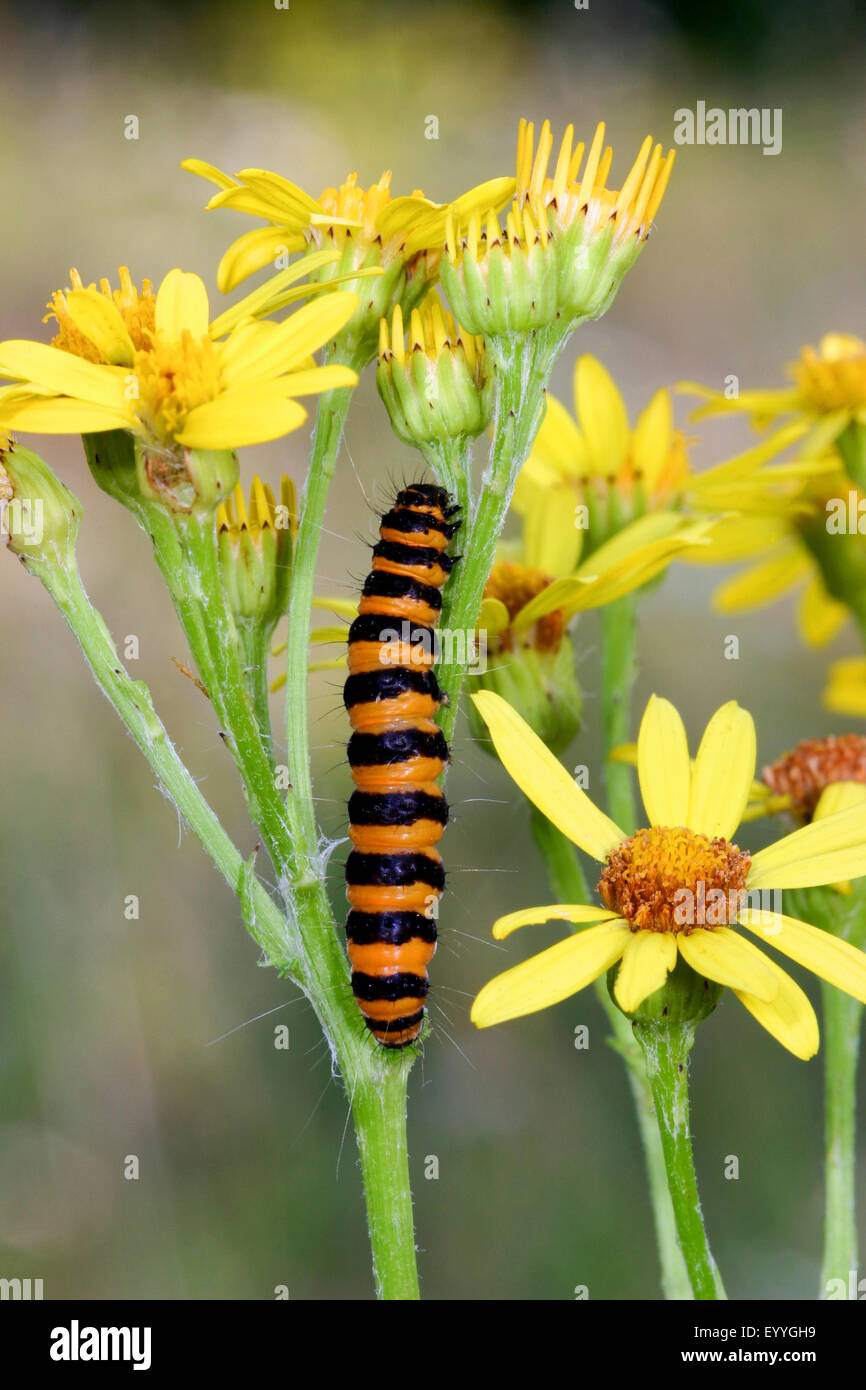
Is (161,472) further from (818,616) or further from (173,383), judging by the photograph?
(818,616)

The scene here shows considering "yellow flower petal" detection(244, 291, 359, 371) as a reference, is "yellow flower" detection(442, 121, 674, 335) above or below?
above

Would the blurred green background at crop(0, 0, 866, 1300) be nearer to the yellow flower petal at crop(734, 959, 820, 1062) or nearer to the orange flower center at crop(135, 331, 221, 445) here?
the orange flower center at crop(135, 331, 221, 445)

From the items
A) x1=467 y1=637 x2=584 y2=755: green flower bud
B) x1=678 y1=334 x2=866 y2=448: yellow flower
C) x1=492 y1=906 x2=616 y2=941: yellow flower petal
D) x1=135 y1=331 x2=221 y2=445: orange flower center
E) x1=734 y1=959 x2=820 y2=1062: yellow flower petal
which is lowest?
x1=734 y1=959 x2=820 y2=1062: yellow flower petal

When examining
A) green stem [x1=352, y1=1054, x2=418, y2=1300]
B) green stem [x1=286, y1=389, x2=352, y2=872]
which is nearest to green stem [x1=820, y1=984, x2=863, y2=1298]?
green stem [x1=352, y1=1054, x2=418, y2=1300]

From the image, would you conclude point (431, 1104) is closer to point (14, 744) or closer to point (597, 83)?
point (14, 744)

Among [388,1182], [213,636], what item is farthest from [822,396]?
[388,1182]

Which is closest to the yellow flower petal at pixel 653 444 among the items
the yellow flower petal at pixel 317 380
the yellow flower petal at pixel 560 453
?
the yellow flower petal at pixel 560 453
